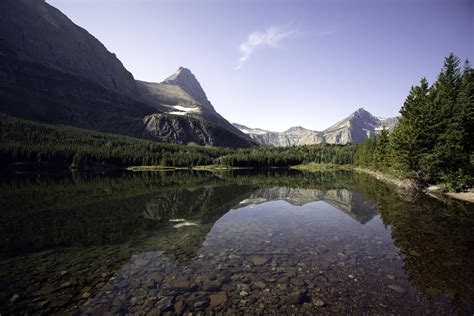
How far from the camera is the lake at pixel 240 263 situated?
11.8m

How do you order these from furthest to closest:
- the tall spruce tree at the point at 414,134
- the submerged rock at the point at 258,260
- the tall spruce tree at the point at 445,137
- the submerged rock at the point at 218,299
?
the tall spruce tree at the point at 414,134
the tall spruce tree at the point at 445,137
the submerged rock at the point at 258,260
the submerged rock at the point at 218,299

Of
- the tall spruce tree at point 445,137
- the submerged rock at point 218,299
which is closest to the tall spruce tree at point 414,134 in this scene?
the tall spruce tree at point 445,137

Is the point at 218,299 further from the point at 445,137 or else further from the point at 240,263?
the point at 445,137

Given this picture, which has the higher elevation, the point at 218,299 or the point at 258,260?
the point at 218,299

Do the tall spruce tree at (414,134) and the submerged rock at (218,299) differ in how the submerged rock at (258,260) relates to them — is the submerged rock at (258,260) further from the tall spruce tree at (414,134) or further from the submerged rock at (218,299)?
the tall spruce tree at (414,134)

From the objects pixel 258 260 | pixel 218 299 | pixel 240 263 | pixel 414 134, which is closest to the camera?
pixel 218 299

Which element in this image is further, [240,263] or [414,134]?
[414,134]

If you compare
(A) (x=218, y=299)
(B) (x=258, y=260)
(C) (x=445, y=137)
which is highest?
(C) (x=445, y=137)

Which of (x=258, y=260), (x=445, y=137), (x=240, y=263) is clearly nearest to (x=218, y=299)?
(x=240, y=263)

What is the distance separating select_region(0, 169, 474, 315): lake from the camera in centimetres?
1184

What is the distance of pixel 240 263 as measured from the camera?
16.7 meters

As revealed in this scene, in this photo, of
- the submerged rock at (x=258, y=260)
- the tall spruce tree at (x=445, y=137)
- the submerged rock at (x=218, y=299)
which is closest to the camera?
the submerged rock at (x=218, y=299)

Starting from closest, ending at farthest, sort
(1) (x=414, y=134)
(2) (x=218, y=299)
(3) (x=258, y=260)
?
1. (2) (x=218, y=299)
2. (3) (x=258, y=260)
3. (1) (x=414, y=134)

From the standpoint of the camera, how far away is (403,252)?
17.9 meters
